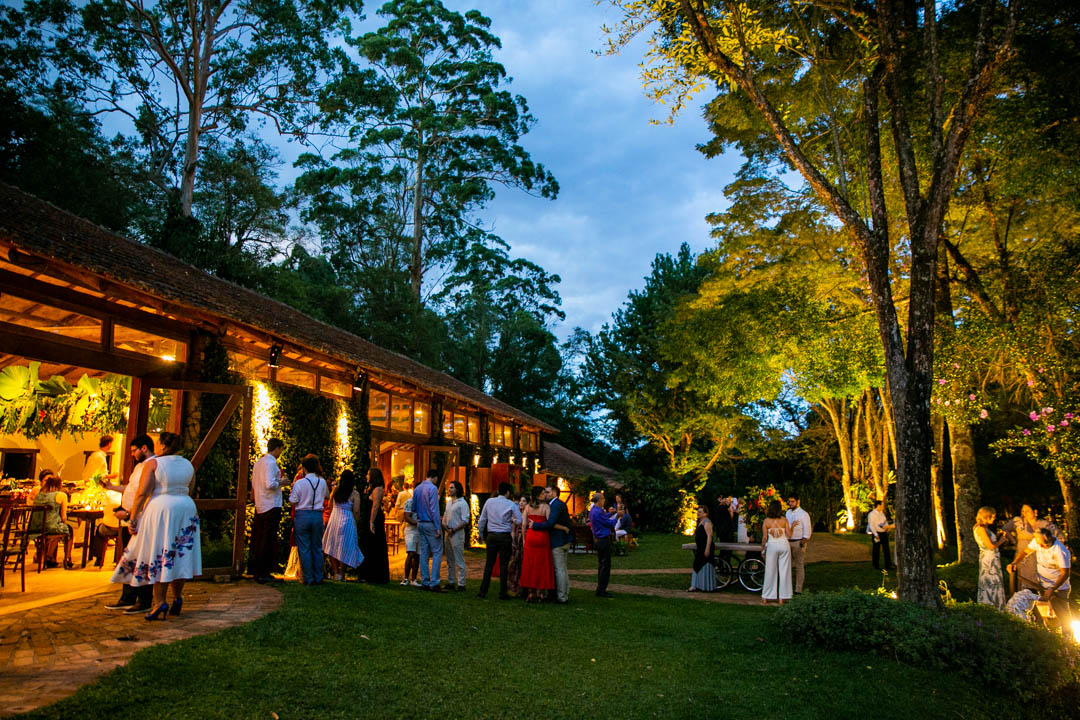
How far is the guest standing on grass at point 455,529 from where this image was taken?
31.6 feet

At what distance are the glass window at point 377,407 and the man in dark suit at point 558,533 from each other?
6313 mm

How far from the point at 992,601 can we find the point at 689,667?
5432mm

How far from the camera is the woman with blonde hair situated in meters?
8.83

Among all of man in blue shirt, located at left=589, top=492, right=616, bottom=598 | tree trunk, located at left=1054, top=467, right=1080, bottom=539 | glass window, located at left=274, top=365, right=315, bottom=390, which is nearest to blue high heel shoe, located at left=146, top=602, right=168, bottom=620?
man in blue shirt, located at left=589, top=492, right=616, bottom=598

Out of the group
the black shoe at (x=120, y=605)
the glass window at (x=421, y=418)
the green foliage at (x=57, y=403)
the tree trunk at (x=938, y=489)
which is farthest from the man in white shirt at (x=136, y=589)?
the tree trunk at (x=938, y=489)

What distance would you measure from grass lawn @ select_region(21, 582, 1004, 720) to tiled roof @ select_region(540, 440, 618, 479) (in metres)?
21.9

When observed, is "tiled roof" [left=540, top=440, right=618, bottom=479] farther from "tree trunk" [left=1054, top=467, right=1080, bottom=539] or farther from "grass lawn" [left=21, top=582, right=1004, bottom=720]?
"grass lawn" [left=21, top=582, right=1004, bottom=720]

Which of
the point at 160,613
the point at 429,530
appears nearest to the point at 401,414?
the point at 429,530

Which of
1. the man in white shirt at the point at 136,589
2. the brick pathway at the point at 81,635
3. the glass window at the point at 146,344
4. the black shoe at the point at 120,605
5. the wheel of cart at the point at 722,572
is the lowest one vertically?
the wheel of cart at the point at 722,572

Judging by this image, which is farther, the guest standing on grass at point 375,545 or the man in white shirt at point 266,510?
the guest standing on grass at point 375,545

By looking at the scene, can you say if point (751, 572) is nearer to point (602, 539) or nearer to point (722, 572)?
point (722, 572)

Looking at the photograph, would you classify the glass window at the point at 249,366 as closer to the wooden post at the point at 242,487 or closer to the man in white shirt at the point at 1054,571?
the wooden post at the point at 242,487

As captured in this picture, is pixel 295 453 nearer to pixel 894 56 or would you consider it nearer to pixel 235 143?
pixel 894 56

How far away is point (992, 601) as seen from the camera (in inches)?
352
